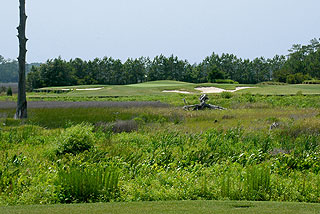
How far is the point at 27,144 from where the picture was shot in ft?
41.9

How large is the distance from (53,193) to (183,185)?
2355 millimetres

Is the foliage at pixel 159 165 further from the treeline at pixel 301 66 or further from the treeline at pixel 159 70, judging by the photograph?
the treeline at pixel 159 70

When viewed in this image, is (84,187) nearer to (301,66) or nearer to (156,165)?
(156,165)

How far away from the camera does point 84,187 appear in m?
6.87

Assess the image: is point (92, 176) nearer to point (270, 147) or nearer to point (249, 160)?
point (249, 160)

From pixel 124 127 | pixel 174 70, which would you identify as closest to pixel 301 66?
pixel 174 70

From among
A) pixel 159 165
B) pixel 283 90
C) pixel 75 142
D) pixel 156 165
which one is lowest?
pixel 159 165

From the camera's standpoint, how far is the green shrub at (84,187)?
6.82 metres

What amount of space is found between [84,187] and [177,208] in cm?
210

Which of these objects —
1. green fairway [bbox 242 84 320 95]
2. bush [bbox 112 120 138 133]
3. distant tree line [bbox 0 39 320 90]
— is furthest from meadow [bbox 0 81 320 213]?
distant tree line [bbox 0 39 320 90]

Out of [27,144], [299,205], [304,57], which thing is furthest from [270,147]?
[304,57]

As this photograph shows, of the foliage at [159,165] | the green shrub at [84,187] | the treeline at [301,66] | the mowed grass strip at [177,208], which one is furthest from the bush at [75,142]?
the treeline at [301,66]

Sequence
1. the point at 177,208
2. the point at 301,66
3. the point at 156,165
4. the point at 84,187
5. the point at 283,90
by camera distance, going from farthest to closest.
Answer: the point at 301,66
the point at 283,90
the point at 156,165
the point at 84,187
the point at 177,208

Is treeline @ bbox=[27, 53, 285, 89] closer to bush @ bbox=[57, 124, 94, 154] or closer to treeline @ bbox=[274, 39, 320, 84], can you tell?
treeline @ bbox=[274, 39, 320, 84]
